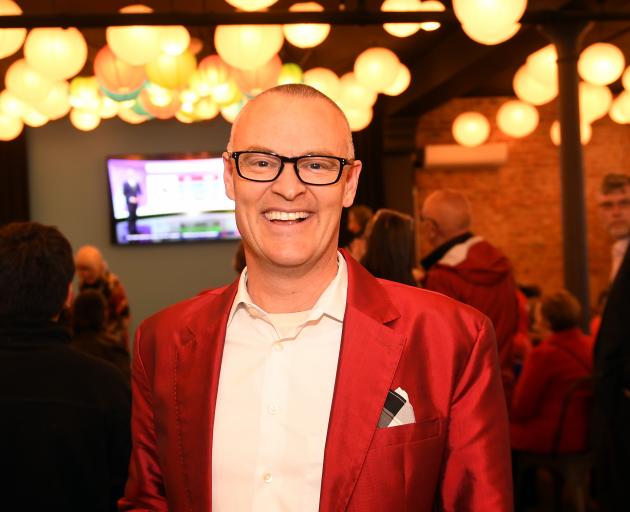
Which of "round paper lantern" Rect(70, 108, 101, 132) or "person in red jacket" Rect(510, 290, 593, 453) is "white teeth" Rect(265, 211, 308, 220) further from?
"round paper lantern" Rect(70, 108, 101, 132)

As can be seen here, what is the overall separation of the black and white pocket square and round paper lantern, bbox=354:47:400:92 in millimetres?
3677

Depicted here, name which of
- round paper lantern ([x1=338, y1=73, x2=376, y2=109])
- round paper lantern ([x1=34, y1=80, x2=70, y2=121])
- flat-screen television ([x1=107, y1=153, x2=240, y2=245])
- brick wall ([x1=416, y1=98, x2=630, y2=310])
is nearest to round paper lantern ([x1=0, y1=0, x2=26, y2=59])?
round paper lantern ([x1=34, y1=80, x2=70, y2=121])

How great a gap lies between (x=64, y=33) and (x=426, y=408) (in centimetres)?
338

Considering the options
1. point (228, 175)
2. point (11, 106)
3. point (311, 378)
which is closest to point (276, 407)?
point (311, 378)

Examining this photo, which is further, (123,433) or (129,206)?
(129,206)

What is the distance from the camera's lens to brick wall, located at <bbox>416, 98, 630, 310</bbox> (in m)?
10.4

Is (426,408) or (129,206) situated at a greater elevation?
(129,206)

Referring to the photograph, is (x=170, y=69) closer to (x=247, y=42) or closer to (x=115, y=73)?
(x=115, y=73)

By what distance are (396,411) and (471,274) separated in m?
2.16

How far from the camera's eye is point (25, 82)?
4605 mm

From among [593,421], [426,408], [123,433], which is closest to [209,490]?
[426,408]

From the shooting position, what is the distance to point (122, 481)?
2008 millimetres

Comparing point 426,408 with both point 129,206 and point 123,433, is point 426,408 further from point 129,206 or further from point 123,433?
point 129,206

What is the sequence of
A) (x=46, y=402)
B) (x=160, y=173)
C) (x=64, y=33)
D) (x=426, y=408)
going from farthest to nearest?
(x=160, y=173), (x=64, y=33), (x=46, y=402), (x=426, y=408)
